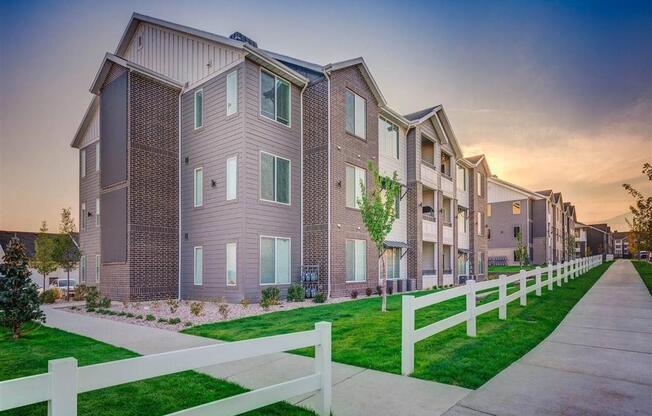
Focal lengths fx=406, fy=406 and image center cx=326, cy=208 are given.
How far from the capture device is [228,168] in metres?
16.2

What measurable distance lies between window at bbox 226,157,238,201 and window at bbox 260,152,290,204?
3.33ft

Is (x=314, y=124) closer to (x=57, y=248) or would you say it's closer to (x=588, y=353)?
(x=588, y=353)

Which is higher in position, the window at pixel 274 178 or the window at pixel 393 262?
the window at pixel 274 178

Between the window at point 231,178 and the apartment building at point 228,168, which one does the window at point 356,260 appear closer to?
the apartment building at point 228,168

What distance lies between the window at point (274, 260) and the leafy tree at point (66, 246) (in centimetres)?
1320

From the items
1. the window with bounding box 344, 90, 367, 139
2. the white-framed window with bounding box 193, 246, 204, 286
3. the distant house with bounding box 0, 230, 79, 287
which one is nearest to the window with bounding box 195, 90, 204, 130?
the white-framed window with bounding box 193, 246, 204, 286

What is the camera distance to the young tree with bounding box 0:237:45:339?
980 centimetres

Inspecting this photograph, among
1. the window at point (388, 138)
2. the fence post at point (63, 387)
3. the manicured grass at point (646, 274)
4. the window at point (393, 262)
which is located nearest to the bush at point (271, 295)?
the window at point (393, 262)

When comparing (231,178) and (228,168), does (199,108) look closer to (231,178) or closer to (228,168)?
(228,168)

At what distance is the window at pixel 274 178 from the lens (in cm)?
1636

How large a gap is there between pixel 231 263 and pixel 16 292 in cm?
691

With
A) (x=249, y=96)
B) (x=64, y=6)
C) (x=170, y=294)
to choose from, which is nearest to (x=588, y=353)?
(x=64, y=6)

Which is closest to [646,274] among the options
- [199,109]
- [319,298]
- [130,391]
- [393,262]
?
[393,262]

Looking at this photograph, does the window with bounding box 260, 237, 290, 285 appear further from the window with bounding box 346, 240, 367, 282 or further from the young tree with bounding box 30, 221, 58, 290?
the young tree with bounding box 30, 221, 58, 290
